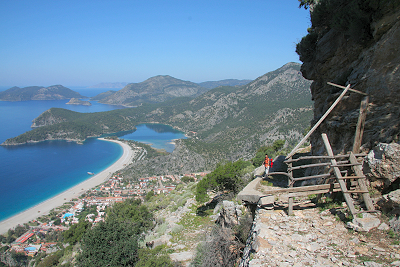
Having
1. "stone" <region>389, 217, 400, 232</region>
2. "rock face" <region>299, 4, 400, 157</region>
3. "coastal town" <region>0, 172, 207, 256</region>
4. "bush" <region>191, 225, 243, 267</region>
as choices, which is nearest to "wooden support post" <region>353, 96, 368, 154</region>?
"rock face" <region>299, 4, 400, 157</region>

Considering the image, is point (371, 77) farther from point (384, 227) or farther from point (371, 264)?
point (371, 264)

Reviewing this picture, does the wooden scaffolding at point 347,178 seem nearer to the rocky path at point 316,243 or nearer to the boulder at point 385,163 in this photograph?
A: the boulder at point 385,163

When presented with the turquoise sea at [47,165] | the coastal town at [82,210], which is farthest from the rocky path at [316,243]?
the turquoise sea at [47,165]

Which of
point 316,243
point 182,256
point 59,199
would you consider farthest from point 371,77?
point 59,199

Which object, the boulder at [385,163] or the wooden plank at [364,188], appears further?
the wooden plank at [364,188]

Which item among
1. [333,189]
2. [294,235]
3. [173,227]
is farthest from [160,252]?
[333,189]

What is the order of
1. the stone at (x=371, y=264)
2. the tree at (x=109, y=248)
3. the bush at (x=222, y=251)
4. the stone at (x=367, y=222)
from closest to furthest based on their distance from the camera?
the stone at (x=371, y=264) < the stone at (x=367, y=222) < the bush at (x=222, y=251) < the tree at (x=109, y=248)

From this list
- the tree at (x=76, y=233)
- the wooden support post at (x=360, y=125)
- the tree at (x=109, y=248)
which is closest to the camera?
the wooden support post at (x=360, y=125)

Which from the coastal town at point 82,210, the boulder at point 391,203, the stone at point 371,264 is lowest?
the coastal town at point 82,210
